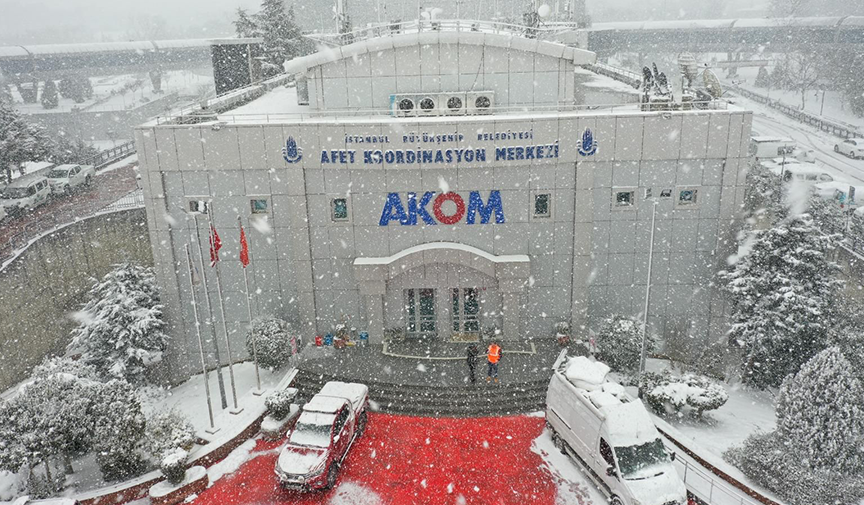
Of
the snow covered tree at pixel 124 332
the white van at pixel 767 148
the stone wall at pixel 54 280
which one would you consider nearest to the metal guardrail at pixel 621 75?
the white van at pixel 767 148

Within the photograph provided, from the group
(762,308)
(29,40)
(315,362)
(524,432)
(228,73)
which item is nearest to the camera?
(524,432)

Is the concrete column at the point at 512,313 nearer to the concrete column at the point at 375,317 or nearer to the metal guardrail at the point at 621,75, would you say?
the concrete column at the point at 375,317

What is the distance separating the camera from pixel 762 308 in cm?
2348

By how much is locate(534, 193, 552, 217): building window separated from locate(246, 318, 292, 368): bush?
12.0 m

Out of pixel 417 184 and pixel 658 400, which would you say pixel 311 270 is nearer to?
pixel 417 184

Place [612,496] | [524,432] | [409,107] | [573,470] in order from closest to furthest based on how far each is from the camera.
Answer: [612,496] < [573,470] < [524,432] < [409,107]

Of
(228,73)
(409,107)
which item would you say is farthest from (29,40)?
(409,107)

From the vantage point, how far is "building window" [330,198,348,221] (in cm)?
2569

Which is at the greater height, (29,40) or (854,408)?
(29,40)

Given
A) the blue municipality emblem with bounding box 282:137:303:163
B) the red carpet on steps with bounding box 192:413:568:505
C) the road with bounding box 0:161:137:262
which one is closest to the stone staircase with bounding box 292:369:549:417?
the red carpet on steps with bounding box 192:413:568:505

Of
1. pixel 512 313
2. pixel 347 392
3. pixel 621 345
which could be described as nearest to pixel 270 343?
pixel 347 392

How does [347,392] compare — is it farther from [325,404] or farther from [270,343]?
[270,343]

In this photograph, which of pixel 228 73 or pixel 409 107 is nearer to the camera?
pixel 409 107

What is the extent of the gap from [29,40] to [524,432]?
182523 millimetres
